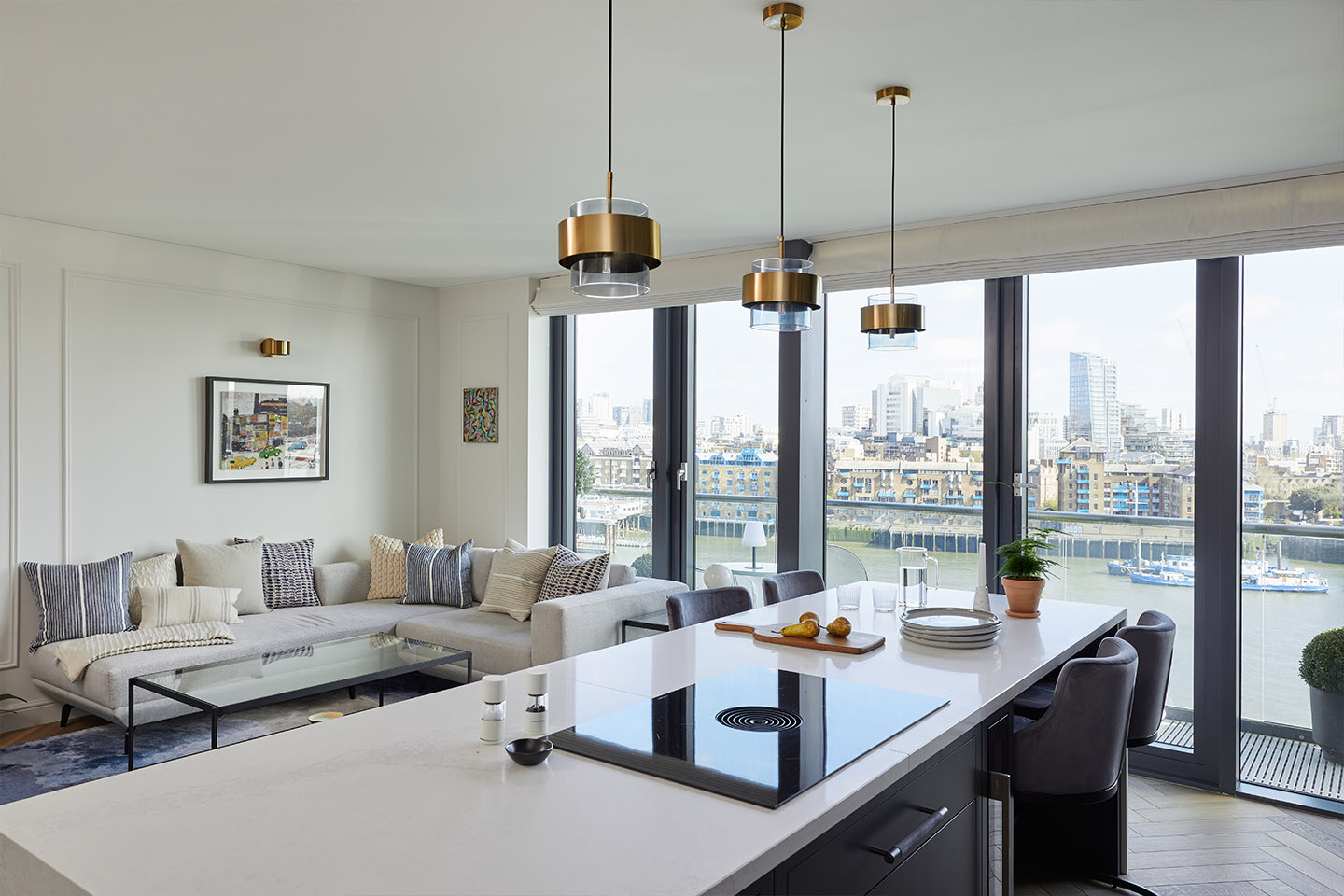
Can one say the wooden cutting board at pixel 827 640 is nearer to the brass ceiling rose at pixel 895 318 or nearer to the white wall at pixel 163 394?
the brass ceiling rose at pixel 895 318

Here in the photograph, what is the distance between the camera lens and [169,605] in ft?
15.1

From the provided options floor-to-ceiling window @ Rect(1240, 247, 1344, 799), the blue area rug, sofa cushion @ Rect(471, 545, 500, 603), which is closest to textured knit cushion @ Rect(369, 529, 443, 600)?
sofa cushion @ Rect(471, 545, 500, 603)

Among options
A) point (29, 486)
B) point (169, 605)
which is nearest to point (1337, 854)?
point (169, 605)

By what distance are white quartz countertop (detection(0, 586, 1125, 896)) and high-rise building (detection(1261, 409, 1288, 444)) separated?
2693 mm

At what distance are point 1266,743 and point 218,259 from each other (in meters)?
5.88

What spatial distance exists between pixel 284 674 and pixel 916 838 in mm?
3072

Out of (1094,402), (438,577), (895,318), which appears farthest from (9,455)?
(1094,402)

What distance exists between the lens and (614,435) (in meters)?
5.98

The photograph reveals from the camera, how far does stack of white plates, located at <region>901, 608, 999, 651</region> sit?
254 cm

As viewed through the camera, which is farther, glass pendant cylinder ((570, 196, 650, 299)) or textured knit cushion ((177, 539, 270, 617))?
textured knit cushion ((177, 539, 270, 617))

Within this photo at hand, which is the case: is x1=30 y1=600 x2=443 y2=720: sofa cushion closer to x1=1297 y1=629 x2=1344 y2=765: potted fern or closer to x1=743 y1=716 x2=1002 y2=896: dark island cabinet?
x1=743 y1=716 x2=1002 y2=896: dark island cabinet

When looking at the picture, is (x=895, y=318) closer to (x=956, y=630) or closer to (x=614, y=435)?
(x=956, y=630)

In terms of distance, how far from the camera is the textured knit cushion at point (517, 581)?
5.13 metres

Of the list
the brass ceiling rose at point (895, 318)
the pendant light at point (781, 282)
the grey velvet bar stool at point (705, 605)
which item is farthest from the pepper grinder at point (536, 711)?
the brass ceiling rose at point (895, 318)
